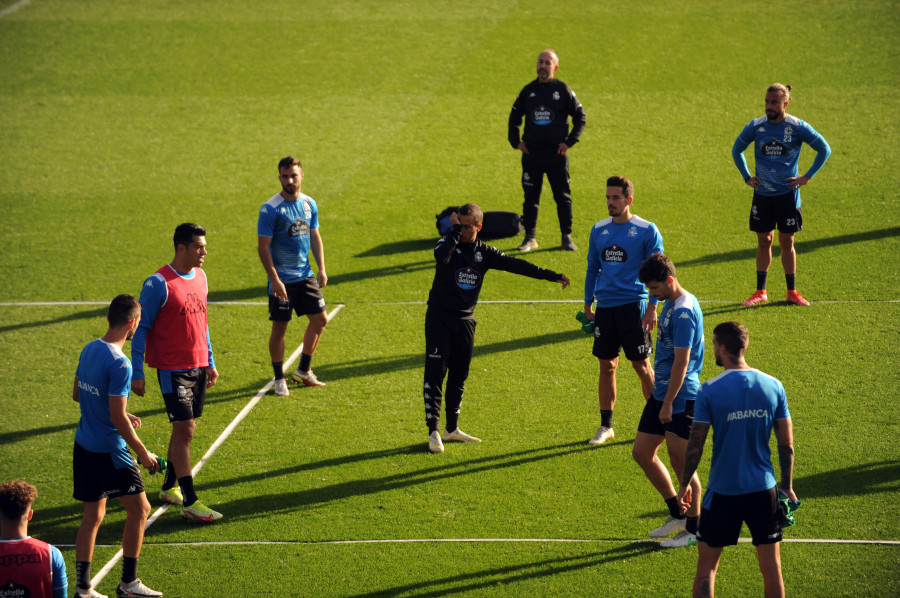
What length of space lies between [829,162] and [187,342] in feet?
44.5

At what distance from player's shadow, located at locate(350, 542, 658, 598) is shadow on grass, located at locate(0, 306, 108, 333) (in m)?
7.58

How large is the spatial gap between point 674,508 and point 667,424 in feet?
2.49

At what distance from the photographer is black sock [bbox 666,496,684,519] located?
7.15 meters

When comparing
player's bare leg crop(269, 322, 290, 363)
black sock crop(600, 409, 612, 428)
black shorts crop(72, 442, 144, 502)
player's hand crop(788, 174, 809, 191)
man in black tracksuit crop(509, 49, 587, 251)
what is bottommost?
black sock crop(600, 409, 612, 428)

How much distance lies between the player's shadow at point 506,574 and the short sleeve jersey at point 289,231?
428 centimetres

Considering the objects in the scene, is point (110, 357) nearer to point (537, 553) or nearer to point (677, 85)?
point (537, 553)

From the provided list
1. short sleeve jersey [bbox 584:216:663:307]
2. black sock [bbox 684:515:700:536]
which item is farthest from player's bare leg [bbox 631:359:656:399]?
black sock [bbox 684:515:700:536]

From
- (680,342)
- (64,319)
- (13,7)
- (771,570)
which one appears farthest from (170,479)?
(13,7)

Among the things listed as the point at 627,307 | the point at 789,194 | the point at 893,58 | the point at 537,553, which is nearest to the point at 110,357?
the point at 537,553

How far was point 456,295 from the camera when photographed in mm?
8672

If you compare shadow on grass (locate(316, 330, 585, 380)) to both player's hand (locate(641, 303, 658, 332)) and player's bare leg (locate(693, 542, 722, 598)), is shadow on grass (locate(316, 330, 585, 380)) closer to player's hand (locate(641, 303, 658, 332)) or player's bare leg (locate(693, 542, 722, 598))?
player's hand (locate(641, 303, 658, 332))

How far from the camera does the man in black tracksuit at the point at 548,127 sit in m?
13.7

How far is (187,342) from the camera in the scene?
7660mm

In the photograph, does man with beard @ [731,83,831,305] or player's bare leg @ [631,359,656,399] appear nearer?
player's bare leg @ [631,359,656,399]
